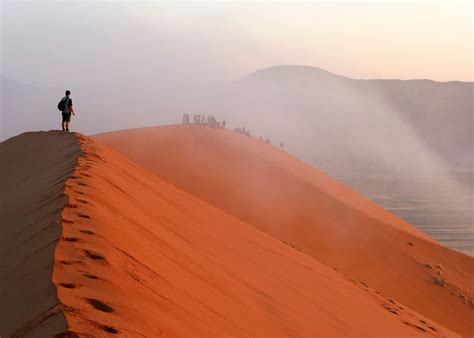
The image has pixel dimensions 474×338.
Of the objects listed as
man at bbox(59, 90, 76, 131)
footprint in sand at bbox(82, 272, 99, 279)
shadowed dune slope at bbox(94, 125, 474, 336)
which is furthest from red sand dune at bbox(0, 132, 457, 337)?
shadowed dune slope at bbox(94, 125, 474, 336)

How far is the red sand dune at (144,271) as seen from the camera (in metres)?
3.69

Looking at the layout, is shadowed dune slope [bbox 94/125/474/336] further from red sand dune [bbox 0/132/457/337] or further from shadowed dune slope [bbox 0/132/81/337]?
shadowed dune slope [bbox 0/132/81/337]

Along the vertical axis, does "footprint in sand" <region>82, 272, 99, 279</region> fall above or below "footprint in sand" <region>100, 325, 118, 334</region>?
above

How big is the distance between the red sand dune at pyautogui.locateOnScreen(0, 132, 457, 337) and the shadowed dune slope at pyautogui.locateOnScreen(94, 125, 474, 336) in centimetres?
554

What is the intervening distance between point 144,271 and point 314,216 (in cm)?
1451

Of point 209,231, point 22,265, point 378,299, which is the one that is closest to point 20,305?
point 22,265

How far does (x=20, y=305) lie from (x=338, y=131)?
351ft

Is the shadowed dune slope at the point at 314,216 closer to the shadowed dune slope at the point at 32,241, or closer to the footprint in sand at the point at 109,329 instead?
the shadowed dune slope at the point at 32,241

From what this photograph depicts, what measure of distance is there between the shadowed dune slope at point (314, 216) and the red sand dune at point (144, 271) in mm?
5538

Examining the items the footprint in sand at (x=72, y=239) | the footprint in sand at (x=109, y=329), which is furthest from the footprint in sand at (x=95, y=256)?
the footprint in sand at (x=109, y=329)

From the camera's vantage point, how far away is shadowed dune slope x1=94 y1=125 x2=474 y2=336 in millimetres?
14938

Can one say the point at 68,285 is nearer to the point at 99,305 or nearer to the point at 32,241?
the point at 99,305

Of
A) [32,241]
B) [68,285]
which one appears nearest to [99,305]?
[68,285]

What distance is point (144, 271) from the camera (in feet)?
15.3
